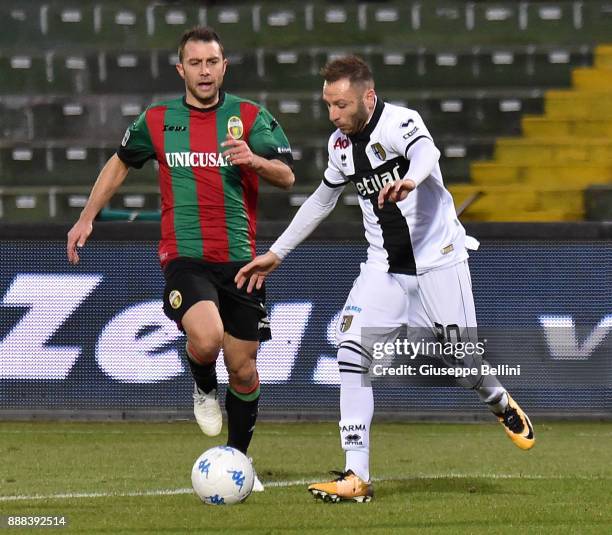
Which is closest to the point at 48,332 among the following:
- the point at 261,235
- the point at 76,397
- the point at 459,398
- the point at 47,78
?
the point at 76,397

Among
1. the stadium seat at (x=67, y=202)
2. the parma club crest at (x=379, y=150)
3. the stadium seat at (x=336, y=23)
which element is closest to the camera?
the parma club crest at (x=379, y=150)

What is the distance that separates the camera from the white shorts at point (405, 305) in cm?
601

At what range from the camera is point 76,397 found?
917 centimetres

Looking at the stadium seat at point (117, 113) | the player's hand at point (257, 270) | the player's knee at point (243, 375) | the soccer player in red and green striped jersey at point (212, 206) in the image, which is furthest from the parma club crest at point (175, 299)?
the stadium seat at point (117, 113)

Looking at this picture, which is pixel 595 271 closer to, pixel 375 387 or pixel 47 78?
pixel 375 387

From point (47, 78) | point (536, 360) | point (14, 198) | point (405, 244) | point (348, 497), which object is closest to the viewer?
point (348, 497)

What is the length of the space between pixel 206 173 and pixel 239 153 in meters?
0.50

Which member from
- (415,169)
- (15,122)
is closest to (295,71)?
(15,122)

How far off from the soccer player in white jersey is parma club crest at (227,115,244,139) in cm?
48

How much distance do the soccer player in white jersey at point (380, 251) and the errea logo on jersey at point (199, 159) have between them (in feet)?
1.59

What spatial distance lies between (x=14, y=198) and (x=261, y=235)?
16.4 ft

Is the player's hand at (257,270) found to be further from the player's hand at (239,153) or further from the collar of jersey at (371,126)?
the collar of jersey at (371,126)

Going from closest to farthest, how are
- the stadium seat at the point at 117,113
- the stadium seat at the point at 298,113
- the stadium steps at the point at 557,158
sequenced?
1. the stadium steps at the point at 557,158
2. the stadium seat at the point at 298,113
3. the stadium seat at the point at 117,113

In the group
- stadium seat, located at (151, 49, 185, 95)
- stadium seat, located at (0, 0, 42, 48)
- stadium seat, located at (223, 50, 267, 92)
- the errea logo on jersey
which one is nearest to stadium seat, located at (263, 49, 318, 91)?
stadium seat, located at (223, 50, 267, 92)
